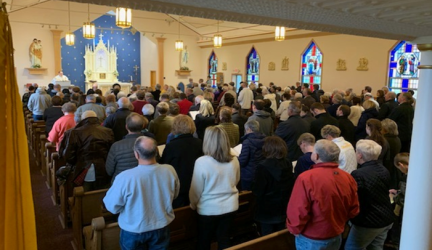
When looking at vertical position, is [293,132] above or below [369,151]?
below

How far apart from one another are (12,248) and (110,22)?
65.4ft

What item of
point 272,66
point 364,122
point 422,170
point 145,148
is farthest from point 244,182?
point 272,66

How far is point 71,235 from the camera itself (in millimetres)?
4242

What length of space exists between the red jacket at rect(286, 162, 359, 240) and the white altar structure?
16.5m

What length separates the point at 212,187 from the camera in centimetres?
301

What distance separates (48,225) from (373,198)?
3.86 m

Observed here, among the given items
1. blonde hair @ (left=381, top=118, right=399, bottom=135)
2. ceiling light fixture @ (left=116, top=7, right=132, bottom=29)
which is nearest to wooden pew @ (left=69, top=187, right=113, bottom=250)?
blonde hair @ (left=381, top=118, right=399, bottom=135)

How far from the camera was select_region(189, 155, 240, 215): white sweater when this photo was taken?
2990mm

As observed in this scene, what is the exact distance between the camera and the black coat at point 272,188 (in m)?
3.17

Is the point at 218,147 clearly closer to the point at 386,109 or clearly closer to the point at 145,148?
the point at 145,148

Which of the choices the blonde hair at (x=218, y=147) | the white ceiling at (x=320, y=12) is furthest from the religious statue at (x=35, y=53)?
the white ceiling at (x=320, y=12)

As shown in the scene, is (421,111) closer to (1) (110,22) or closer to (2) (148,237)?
(2) (148,237)

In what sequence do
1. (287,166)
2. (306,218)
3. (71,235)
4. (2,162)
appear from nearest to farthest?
1. (2,162)
2. (306,218)
3. (287,166)
4. (71,235)

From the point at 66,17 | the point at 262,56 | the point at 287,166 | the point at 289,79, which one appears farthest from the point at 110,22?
the point at 287,166
